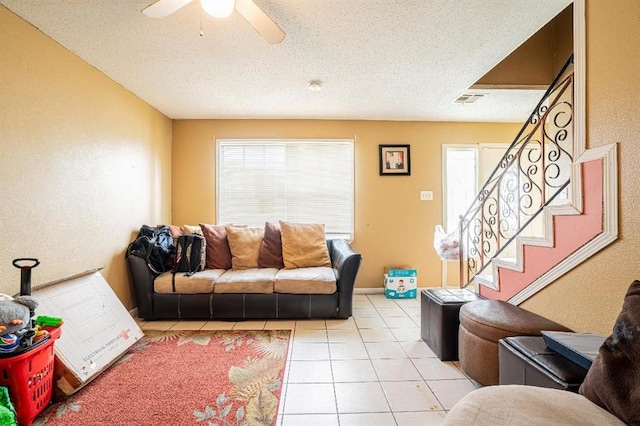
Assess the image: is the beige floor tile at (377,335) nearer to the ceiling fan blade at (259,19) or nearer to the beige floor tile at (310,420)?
the beige floor tile at (310,420)

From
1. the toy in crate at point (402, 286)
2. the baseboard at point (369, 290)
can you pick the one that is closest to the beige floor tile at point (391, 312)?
the toy in crate at point (402, 286)

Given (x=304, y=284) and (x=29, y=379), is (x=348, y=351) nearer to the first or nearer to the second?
(x=304, y=284)

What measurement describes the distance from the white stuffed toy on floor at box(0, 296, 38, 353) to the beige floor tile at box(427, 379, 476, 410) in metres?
2.35

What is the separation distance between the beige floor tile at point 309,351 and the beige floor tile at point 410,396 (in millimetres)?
569

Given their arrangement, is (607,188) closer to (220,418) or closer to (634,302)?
(634,302)

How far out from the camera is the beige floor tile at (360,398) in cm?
175

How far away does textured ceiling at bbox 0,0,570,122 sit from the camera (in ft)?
6.13

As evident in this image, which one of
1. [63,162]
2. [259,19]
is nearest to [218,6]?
[259,19]

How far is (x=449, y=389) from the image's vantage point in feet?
6.38

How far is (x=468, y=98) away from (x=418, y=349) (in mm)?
2669

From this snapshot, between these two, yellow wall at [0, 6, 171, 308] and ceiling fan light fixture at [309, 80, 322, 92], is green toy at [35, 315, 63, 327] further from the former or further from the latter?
ceiling fan light fixture at [309, 80, 322, 92]

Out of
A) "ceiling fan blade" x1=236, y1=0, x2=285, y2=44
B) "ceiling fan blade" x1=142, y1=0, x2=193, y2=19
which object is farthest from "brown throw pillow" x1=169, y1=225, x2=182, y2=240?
"ceiling fan blade" x1=236, y1=0, x2=285, y2=44

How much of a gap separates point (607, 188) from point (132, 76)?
359 cm

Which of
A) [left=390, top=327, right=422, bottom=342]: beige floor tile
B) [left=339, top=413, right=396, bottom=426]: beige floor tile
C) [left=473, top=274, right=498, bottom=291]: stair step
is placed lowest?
[left=339, top=413, right=396, bottom=426]: beige floor tile
